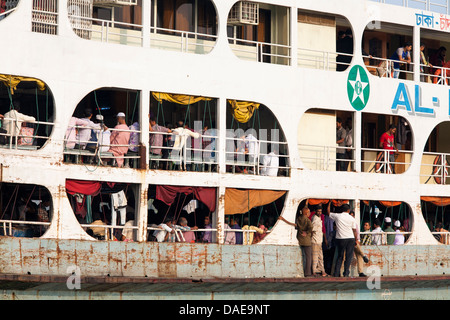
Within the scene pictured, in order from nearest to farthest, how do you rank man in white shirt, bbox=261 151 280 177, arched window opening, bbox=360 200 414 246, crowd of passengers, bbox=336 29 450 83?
1. man in white shirt, bbox=261 151 280 177
2. arched window opening, bbox=360 200 414 246
3. crowd of passengers, bbox=336 29 450 83

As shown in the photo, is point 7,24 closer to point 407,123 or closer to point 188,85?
point 188,85

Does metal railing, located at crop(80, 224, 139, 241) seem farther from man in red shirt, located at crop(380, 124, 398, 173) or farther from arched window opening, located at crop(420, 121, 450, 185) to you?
arched window opening, located at crop(420, 121, 450, 185)

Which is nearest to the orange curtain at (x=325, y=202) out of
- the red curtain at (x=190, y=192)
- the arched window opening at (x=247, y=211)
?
the arched window opening at (x=247, y=211)

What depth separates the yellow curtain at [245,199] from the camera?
17531mm


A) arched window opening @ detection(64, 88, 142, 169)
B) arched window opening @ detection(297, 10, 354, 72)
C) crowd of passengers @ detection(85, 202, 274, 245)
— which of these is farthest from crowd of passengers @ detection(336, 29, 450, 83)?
arched window opening @ detection(64, 88, 142, 169)

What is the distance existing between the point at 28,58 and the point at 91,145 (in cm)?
193

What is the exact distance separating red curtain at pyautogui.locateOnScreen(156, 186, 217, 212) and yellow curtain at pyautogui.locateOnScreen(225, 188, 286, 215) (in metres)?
0.30

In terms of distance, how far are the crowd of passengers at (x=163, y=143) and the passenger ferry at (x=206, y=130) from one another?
0.04m

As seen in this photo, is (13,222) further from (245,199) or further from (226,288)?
(245,199)

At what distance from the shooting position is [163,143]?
691 inches

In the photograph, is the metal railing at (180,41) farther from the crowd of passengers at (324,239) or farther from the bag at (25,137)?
the crowd of passengers at (324,239)

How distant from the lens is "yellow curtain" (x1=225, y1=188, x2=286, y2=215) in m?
17.5

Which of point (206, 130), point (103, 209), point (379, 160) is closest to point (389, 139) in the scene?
point (379, 160)

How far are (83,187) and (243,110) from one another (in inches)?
146
